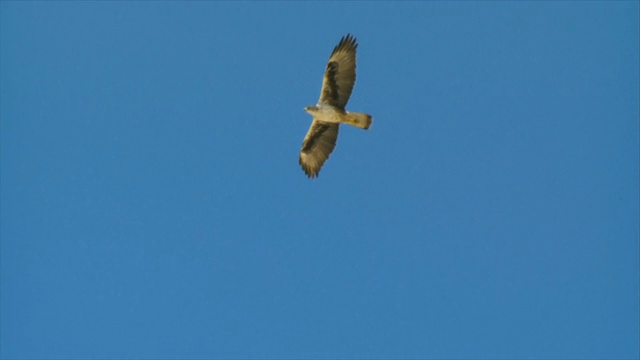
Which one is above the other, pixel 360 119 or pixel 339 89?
pixel 339 89

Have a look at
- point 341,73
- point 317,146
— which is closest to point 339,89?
point 341,73

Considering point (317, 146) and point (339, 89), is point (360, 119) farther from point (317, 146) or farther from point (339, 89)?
point (317, 146)

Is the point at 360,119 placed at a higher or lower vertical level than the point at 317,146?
lower

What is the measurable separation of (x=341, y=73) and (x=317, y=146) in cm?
213

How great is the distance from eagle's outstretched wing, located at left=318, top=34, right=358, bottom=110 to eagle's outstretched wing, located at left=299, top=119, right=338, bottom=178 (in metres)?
0.93

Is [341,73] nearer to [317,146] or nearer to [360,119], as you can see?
[360,119]

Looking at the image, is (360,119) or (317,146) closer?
(360,119)

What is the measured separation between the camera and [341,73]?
2392cm

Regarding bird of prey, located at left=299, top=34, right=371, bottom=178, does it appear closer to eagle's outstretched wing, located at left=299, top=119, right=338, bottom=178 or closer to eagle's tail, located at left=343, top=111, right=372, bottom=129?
eagle's tail, located at left=343, top=111, right=372, bottom=129

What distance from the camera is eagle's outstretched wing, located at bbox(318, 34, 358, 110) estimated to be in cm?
2388

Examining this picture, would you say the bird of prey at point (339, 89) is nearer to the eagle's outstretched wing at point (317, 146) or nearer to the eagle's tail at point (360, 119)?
the eagle's tail at point (360, 119)

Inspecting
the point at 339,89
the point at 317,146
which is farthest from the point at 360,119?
the point at 317,146

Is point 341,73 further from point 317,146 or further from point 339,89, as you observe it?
point 317,146

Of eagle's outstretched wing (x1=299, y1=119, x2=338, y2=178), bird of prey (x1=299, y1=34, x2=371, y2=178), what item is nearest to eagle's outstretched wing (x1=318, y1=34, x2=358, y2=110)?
bird of prey (x1=299, y1=34, x2=371, y2=178)
